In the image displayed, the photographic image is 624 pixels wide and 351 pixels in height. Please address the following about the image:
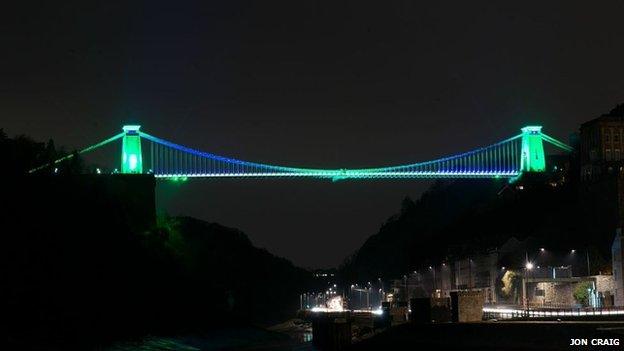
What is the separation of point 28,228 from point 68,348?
1141cm

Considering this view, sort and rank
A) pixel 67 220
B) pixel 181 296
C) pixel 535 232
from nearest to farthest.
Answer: pixel 67 220 < pixel 181 296 < pixel 535 232

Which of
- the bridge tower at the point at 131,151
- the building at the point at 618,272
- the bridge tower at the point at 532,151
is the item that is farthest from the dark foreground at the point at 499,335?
the bridge tower at the point at 532,151

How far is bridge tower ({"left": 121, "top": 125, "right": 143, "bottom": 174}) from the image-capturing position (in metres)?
100

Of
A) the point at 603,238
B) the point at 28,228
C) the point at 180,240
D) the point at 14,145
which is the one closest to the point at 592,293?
the point at 603,238

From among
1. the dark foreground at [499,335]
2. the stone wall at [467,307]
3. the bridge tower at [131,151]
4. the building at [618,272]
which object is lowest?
the dark foreground at [499,335]

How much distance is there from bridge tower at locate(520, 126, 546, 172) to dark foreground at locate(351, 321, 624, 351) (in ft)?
271

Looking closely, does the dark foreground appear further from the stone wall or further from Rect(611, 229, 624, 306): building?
Rect(611, 229, 624, 306): building

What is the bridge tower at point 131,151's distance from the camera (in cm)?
10006

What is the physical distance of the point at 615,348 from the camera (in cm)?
2617

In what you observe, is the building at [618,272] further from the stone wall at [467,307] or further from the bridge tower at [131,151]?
the bridge tower at [131,151]

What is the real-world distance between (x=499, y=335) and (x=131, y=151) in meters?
73.6

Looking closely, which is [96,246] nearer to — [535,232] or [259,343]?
[259,343]

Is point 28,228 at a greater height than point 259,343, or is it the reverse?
point 28,228

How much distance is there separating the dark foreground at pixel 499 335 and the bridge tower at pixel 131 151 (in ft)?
196
